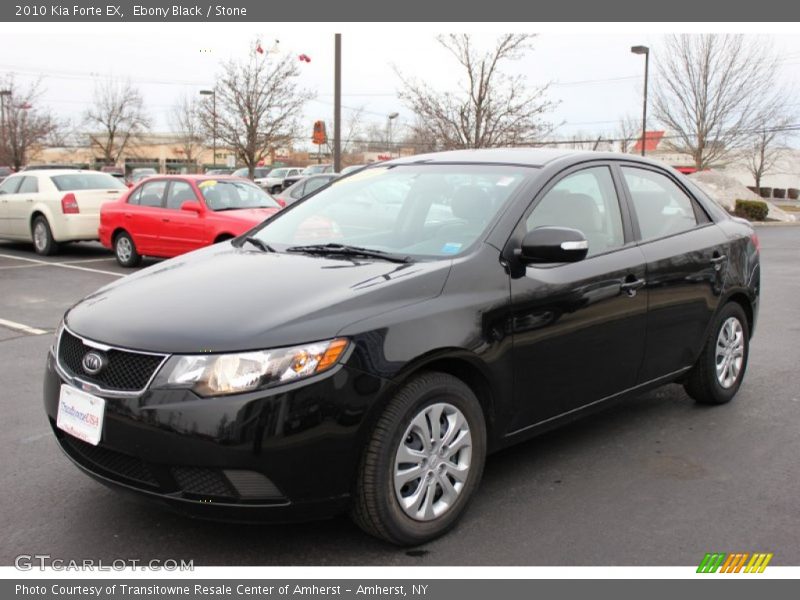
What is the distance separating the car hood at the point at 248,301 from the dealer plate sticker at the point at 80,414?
9.2 inches

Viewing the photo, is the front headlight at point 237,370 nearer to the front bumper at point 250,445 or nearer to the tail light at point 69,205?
the front bumper at point 250,445

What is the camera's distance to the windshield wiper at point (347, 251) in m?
3.66

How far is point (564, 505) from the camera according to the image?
3639 millimetres

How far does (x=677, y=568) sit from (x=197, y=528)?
198cm

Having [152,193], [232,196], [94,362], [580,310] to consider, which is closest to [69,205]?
[152,193]

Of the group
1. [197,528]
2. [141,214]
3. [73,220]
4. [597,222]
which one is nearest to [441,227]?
[597,222]

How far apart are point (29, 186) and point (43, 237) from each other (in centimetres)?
105

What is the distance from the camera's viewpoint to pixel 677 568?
10.2ft

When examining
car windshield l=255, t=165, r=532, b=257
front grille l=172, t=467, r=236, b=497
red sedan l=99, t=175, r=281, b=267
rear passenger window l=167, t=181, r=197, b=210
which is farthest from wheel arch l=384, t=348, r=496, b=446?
rear passenger window l=167, t=181, r=197, b=210

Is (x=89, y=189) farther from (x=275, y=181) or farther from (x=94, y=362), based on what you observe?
(x=275, y=181)

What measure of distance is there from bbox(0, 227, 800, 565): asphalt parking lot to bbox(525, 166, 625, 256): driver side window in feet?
3.86

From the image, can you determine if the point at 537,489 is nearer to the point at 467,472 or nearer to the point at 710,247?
the point at 467,472
